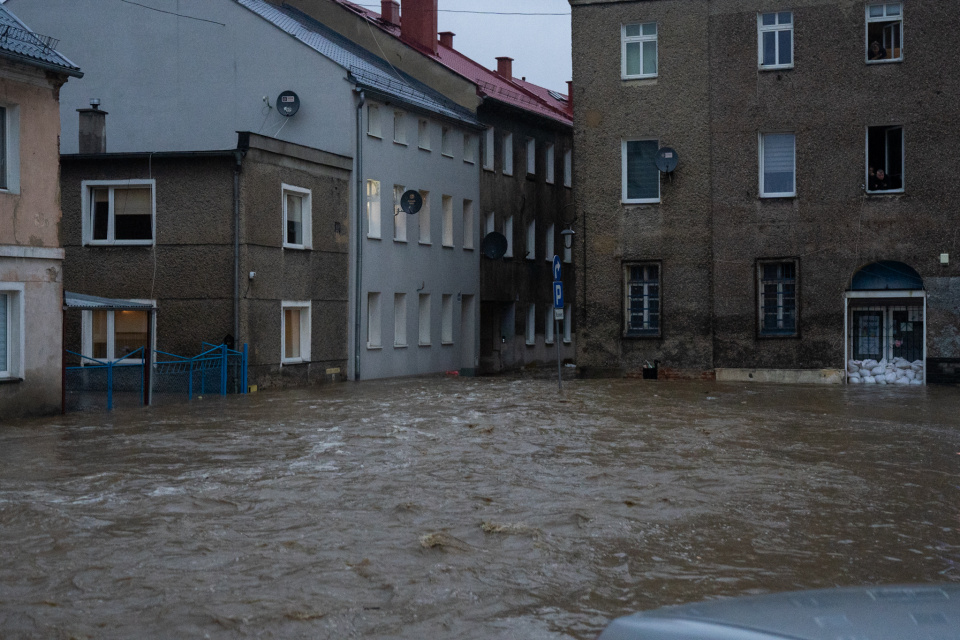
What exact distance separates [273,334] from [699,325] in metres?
10.9

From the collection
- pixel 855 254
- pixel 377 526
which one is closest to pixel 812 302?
pixel 855 254

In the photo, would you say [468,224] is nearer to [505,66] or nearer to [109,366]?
[505,66]

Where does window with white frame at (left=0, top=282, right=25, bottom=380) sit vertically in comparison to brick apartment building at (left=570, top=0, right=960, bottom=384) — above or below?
below

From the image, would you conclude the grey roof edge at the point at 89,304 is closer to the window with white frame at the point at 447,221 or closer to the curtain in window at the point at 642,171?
the curtain in window at the point at 642,171

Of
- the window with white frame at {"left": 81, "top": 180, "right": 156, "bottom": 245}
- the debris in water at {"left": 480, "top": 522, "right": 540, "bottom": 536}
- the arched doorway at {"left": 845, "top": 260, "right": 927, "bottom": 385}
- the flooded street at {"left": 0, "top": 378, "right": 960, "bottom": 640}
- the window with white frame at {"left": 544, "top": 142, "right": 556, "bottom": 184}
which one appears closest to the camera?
the flooded street at {"left": 0, "top": 378, "right": 960, "bottom": 640}

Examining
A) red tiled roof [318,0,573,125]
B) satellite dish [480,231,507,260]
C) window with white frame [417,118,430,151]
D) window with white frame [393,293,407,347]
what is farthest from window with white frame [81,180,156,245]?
red tiled roof [318,0,573,125]

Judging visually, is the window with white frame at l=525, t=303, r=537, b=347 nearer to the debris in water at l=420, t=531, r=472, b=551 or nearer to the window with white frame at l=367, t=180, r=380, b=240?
the window with white frame at l=367, t=180, r=380, b=240

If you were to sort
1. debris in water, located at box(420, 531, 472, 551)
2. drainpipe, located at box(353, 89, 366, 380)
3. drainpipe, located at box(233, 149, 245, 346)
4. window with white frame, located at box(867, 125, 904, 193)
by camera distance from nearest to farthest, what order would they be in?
1. debris in water, located at box(420, 531, 472, 551)
2. drainpipe, located at box(233, 149, 245, 346)
3. window with white frame, located at box(867, 125, 904, 193)
4. drainpipe, located at box(353, 89, 366, 380)

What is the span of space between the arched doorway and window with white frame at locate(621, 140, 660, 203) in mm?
5690

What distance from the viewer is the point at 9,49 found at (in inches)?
778

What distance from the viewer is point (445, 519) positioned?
11.1m

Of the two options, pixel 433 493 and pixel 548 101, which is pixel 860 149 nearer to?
pixel 433 493

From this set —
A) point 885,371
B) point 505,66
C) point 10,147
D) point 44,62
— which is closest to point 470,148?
point 505,66

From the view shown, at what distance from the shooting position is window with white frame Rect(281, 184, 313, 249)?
31.1 m
